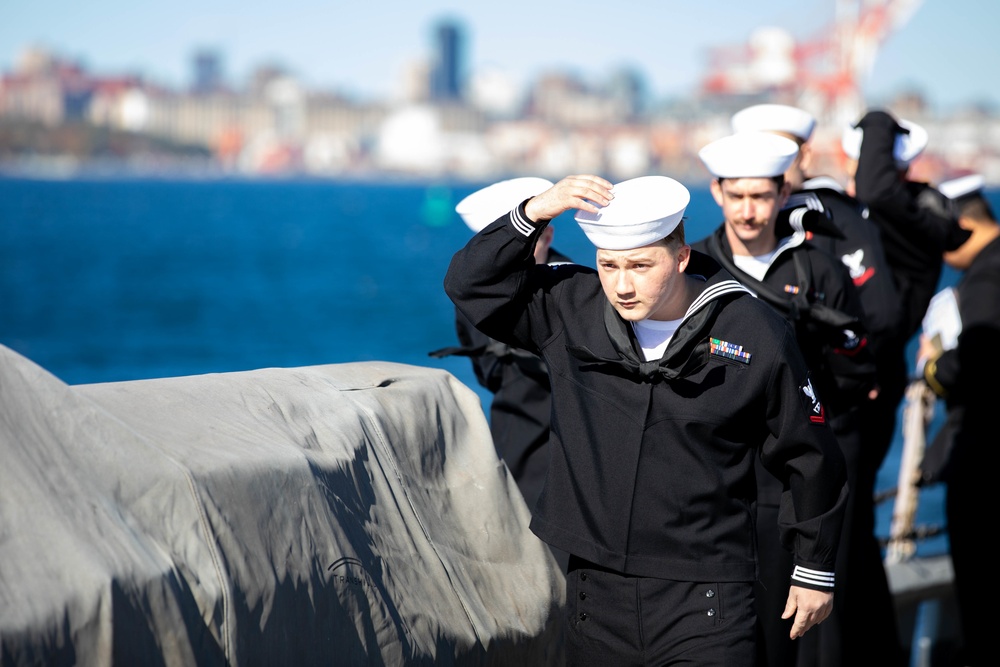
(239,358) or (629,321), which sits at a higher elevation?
(629,321)

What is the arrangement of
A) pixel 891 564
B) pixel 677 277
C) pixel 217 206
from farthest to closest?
pixel 217 206, pixel 891 564, pixel 677 277

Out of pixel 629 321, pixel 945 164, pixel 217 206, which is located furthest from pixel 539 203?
pixel 217 206

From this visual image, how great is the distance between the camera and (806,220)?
444 cm

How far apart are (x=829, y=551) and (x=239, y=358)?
31.6m

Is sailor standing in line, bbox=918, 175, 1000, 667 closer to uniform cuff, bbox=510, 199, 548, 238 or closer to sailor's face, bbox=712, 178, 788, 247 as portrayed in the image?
sailor's face, bbox=712, 178, 788, 247

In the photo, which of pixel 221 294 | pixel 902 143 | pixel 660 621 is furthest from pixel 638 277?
pixel 221 294

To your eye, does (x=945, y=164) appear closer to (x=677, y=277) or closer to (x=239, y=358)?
(x=239, y=358)

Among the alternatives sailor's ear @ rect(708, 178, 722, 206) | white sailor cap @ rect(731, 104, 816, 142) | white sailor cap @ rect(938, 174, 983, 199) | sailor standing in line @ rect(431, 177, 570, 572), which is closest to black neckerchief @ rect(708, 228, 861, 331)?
sailor's ear @ rect(708, 178, 722, 206)

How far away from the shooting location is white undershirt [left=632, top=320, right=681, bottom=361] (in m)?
3.06

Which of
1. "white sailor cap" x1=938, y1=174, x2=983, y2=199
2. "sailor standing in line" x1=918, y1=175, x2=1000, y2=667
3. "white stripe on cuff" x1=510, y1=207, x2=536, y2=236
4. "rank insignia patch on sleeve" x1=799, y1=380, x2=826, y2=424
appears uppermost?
"white sailor cap" x1=938, y1=174, x2=983, y2=199

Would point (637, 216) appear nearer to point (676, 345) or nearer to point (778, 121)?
point (676, 345)

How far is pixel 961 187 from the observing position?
19.4 feet

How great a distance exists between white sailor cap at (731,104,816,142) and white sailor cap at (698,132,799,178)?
629 millimetres

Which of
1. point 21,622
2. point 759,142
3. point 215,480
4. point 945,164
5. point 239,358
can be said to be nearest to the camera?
point 21,622
